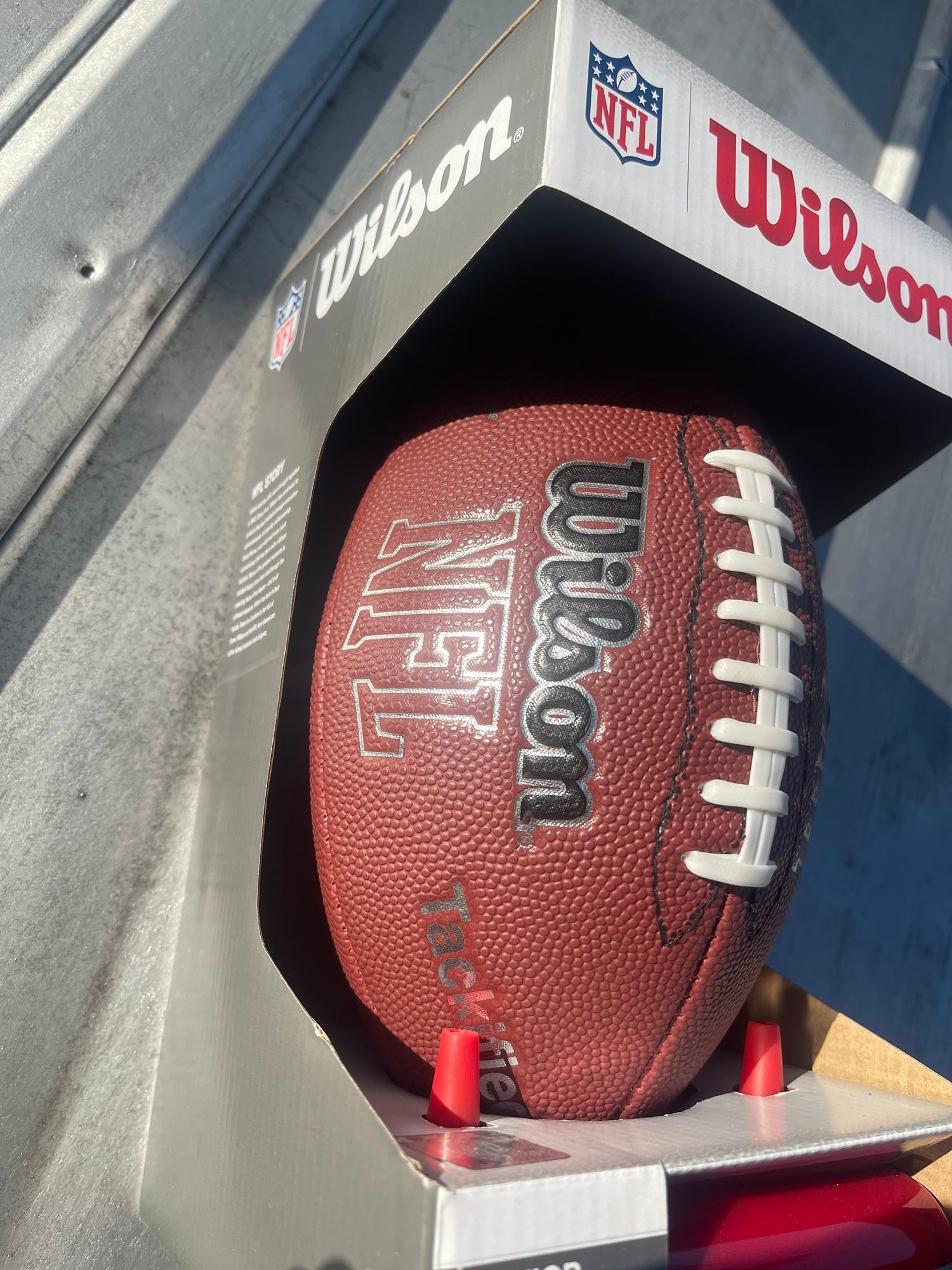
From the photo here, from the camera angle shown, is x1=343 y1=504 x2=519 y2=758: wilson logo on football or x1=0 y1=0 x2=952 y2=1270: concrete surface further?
x1=0 y1=0 x2=952 y2=1270: concrete surface

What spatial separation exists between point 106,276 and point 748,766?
90 cm

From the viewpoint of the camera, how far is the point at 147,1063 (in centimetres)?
107

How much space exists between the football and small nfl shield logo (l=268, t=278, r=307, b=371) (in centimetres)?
35

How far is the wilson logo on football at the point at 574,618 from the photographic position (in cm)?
80

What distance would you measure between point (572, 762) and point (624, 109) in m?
0.53

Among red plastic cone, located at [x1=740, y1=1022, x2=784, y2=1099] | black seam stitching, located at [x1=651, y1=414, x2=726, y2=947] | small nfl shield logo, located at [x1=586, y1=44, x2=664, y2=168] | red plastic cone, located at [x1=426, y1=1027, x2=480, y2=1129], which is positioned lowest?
red plastic cone, located at [x1=426, y1=1027, x2=480, y2=1129]

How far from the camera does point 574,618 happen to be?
818 mm

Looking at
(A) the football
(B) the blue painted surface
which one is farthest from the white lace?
(B) the blue painted surface

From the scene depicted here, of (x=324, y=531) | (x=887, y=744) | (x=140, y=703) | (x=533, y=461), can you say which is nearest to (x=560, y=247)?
(x=533, y=461)

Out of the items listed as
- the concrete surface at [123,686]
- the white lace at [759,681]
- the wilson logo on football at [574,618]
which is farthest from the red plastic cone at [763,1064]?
the concrete surface at [123,686]

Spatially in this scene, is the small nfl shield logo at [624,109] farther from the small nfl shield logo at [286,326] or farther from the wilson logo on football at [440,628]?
the small nfl shield logo at [286,326]

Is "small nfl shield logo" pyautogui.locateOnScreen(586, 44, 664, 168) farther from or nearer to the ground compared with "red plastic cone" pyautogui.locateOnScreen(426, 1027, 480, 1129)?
farther from the ground

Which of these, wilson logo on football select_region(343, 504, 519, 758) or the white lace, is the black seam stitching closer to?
the white lace

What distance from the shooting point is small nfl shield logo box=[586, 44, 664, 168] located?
2.44ft
